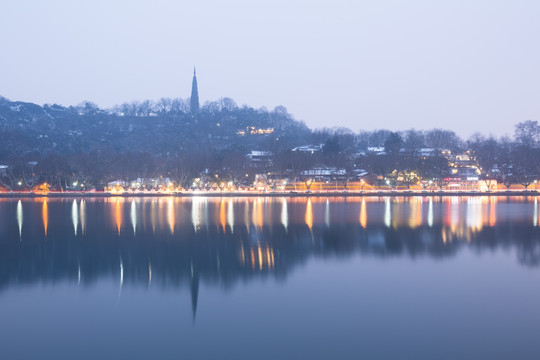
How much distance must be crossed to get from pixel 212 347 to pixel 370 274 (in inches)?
265

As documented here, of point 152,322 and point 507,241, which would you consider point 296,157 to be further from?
point 152,322

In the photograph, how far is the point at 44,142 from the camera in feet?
232

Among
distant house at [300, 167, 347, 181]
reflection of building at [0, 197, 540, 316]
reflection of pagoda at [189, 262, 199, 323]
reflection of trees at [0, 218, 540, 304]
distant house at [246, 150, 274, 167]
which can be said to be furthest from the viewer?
distant house at [246, 150, 274, 167]

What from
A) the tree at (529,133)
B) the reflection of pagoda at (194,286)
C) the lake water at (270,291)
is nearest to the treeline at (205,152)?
the tree at (529,133)

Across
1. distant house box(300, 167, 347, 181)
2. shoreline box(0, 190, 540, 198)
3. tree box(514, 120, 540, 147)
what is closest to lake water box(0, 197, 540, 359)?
shoreline box(0, 190, 540, 198)

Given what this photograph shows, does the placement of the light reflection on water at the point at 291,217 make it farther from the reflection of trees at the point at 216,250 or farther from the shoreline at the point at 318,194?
the shoreline at the point at 318,194

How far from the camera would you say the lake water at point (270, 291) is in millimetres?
9055

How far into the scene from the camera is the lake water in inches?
356

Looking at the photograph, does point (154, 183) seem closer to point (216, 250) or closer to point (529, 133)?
point (216, 250)

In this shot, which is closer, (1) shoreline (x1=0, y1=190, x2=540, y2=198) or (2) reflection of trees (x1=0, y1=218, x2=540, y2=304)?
(2) reflection of trees (x1=0, y1=218, x2=540, y2=304)

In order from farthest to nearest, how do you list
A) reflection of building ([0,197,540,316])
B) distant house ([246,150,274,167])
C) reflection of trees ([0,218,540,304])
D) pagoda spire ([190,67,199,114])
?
pagoda spire ([190,67,199,114]) < distant house ([246,150,274,167]) < reflection of building ([0,197,540,316]) < reflection of trees ([0,218,540,304])

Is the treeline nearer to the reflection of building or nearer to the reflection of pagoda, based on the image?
the reflection of building

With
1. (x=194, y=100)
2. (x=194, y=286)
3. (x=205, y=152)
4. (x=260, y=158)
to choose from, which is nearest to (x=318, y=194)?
(x=260, y=158)

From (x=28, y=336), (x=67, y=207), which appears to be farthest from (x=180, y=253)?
(x=67, y=207)
